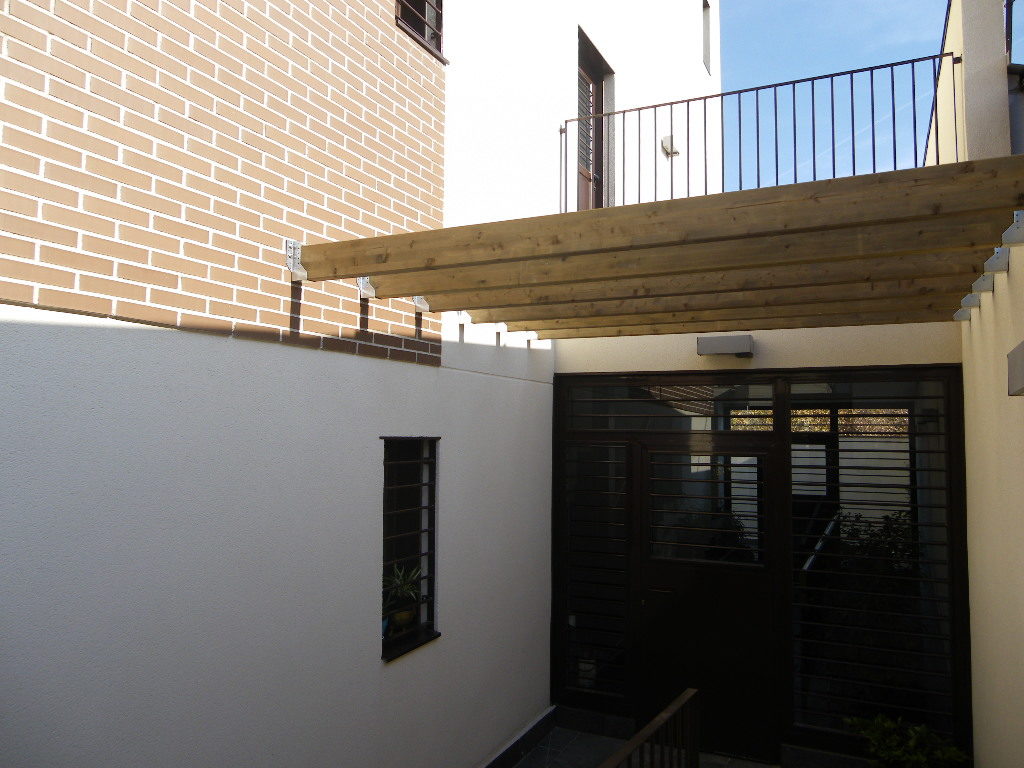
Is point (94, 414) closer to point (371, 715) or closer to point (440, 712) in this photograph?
point (371, 715)

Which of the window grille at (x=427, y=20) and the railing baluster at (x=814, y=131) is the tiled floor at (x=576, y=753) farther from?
the window grille at (x=427, y=20)

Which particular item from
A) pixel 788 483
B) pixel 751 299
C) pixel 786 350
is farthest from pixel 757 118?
pixel 788 483

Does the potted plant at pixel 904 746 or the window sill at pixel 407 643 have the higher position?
the window sill at pixel 407 643

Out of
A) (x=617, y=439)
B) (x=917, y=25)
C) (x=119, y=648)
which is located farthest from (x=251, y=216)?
(x=917, y=25)

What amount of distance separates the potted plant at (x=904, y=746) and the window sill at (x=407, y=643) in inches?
124

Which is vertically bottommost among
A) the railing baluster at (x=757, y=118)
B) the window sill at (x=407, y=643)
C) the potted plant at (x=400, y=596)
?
the window sill at (x=407, y=643)

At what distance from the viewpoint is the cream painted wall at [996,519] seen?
3920 mm

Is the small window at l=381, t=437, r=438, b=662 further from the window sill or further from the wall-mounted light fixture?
the wall-mounted light fixture

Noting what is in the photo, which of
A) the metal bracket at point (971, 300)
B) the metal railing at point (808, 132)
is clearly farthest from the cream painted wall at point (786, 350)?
the metal railing at point (808, 132)

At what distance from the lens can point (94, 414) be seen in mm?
2824

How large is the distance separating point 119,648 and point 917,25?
19.5 m

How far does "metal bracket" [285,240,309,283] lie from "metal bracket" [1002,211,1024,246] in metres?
3.16

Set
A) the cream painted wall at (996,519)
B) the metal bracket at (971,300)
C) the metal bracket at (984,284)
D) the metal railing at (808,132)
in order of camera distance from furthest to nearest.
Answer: the metal railing at (808,132) < the metal bracket at (971,300) < the metal bracket at (984,284) < the cream painted wall at (996,519)

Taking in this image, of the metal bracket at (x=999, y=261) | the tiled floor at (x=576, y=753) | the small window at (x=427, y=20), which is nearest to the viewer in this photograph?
the metal bracket at (x=999, y=261)
